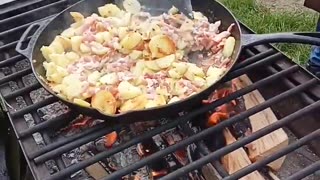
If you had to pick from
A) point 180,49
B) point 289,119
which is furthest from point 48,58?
point 289,119

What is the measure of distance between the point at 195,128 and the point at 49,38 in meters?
0.64

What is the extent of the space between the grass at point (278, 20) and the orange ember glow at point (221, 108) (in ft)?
4.66

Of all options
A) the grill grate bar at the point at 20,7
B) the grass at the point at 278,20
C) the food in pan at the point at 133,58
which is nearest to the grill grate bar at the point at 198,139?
the food in pan at the point at 133,58

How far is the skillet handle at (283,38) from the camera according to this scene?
1743 mm

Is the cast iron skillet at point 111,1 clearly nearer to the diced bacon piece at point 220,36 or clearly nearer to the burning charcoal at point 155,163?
the diced bacon piece at point 220,36

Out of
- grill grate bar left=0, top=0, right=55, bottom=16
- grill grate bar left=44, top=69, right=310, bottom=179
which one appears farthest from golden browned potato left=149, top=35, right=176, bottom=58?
grill grate bar left=0, top=0, right=55, bottom=16

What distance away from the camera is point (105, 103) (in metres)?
1.65

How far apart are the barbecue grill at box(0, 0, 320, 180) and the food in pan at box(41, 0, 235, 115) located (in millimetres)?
75

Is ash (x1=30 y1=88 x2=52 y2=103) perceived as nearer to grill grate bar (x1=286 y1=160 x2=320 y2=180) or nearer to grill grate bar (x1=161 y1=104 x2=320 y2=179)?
grill grate bar (x1=161 y1=104 x2=320 y2=179)

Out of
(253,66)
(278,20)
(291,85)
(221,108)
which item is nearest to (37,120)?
(221,108)

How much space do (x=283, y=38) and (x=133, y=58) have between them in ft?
1.70

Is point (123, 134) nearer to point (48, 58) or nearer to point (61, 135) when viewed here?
point (61, 135)

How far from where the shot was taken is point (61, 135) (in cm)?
188

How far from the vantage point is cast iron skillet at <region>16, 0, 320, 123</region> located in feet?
5.14
